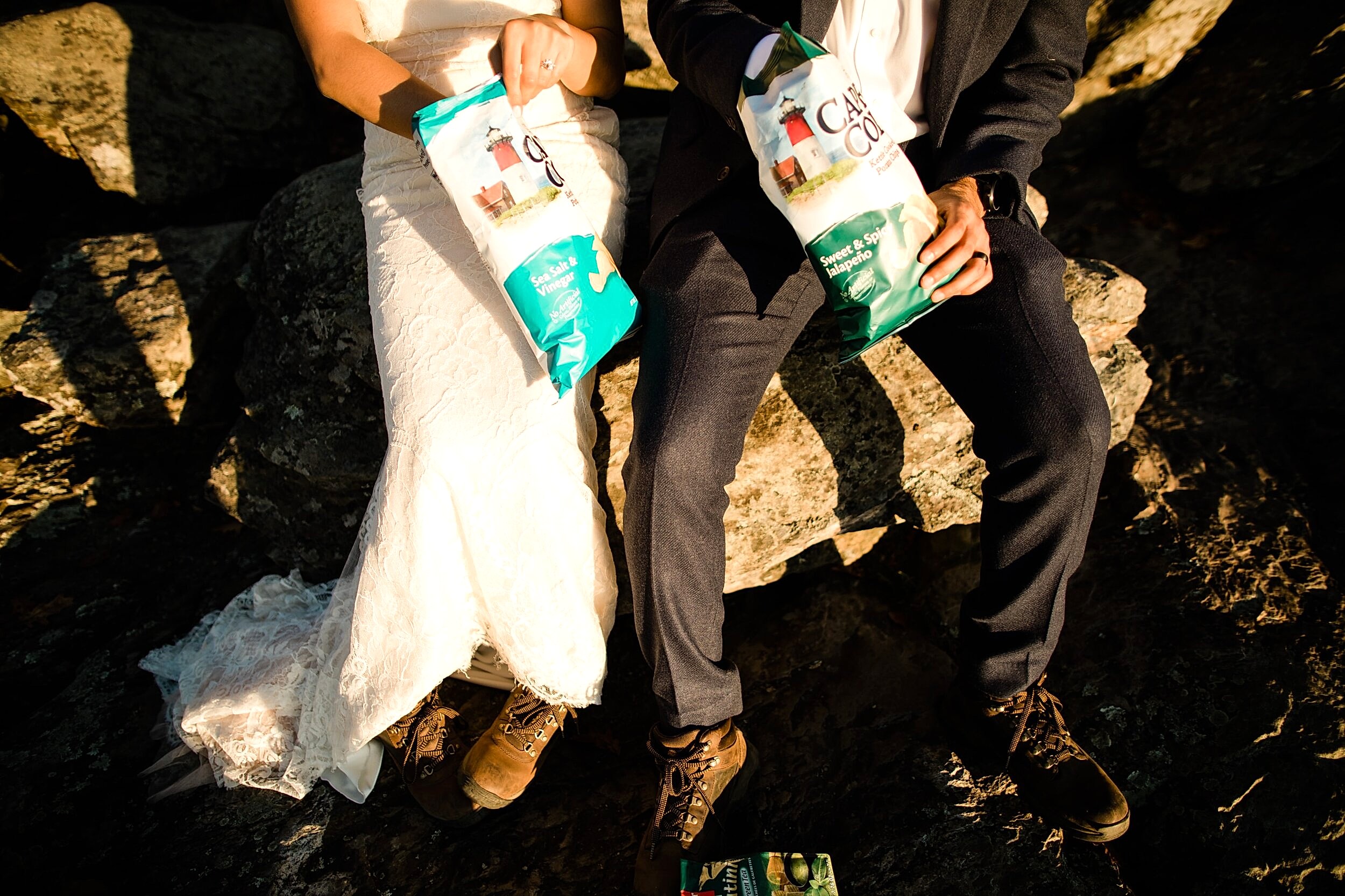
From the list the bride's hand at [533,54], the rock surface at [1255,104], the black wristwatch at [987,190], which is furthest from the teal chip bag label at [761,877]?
the rock surface at [1255,104]

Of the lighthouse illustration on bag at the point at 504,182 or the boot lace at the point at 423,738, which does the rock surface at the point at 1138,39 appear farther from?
the boot lace at the point at 423,738

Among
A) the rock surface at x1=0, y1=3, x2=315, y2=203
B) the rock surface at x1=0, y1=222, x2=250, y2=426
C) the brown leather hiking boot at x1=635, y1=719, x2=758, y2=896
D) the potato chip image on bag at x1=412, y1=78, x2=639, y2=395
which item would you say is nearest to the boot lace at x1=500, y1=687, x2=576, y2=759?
the brown leather hiking boot at x1=635, y1=719, x2=758, y2=896

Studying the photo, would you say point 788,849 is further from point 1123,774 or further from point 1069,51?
point 1069,51

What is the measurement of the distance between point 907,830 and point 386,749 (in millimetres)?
1561

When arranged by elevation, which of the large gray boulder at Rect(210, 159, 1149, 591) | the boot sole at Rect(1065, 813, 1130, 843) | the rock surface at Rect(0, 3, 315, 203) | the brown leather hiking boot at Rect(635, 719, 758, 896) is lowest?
the boot sole at Rect(1065, 813, 1130, 843)

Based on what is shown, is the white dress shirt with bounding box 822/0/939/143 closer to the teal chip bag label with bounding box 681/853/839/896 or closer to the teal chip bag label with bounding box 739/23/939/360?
the teal chip bag label with bounding box 739/23/939/360

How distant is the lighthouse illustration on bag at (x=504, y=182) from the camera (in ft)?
5.51

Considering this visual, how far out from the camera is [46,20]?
128 inches

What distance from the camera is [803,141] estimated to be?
1.55m

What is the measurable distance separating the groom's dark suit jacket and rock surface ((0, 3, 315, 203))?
2.79 m

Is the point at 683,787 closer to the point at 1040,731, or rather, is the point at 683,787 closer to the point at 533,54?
the point at 1040,731

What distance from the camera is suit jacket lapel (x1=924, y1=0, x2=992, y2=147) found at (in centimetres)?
177

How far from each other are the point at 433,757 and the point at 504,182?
1.65m

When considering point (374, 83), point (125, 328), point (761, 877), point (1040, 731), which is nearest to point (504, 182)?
point (374, 83)
